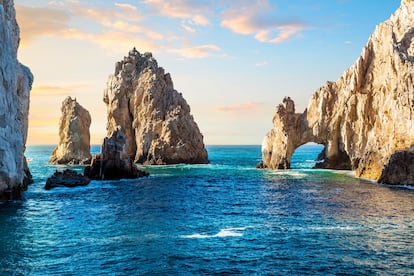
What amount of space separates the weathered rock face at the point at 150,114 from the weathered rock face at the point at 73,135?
12.0 meters

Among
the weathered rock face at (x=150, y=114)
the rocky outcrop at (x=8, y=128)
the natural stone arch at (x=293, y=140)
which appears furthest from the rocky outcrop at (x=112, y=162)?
the weathered rock face at (x=150, y=114)

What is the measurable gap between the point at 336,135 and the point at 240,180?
34205 millimetres

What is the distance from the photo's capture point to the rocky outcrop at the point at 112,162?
281 feet

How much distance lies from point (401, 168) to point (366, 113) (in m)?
27.7

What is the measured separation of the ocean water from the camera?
28.7m

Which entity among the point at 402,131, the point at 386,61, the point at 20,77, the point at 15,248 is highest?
the point at 386,61

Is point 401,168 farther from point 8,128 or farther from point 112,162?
point 8,128

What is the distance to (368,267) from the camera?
28.2 m

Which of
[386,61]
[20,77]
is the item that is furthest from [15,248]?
[386,61]

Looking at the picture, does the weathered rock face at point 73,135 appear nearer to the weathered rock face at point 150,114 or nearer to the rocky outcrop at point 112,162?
the weathered rock face at point 150,114

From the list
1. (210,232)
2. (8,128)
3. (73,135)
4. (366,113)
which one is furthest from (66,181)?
(73,135)

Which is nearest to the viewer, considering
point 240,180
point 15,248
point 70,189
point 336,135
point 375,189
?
point 15,248

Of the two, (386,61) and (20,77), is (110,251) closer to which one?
(20,77)

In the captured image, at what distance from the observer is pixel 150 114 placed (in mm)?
Answer: 141000
